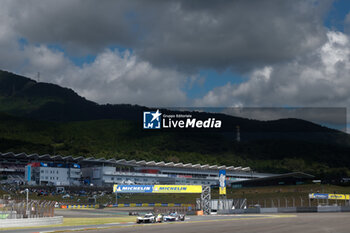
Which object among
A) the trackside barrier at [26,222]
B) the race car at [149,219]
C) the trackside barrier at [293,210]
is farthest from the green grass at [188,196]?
the trackside barrier at [26,222]

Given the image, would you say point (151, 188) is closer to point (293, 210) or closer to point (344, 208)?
point (293, 210)

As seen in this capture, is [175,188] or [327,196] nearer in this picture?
[175,188]

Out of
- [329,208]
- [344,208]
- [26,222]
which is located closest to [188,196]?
[329,208]

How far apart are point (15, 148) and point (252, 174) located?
106 m

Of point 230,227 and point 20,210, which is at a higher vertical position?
point 20,210

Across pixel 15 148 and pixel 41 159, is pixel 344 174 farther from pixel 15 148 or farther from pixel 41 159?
pixel 15 148

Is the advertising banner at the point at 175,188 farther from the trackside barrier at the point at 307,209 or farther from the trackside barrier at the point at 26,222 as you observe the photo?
the trackside barrier at the point at 26,222

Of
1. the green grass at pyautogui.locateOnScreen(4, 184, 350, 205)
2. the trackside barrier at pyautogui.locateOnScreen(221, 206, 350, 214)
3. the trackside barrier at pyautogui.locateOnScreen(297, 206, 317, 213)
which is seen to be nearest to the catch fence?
the trackside barrier at pyautogui.locateOnScreen(221, 206, 350, 214)

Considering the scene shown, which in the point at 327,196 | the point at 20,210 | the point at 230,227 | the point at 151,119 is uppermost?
the point at 151,119

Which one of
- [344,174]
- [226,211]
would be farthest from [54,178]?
[344,174]

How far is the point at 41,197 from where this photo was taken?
9675 cm

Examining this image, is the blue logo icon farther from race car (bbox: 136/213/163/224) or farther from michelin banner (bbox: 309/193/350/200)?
race car (bbox: 136/213/163/224)

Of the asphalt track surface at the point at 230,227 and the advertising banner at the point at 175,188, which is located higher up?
the advertising banner at the point at 175,188

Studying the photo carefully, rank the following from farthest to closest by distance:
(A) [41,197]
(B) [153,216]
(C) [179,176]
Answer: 1. (C) [179,176]
2. (A) [41,197]
3. (B) [153,216]
